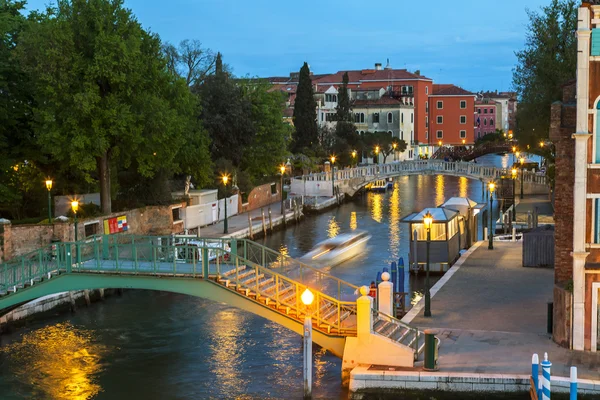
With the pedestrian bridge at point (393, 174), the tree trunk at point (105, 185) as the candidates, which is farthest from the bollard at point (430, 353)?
the pedestrian bridge at point (393, 174)

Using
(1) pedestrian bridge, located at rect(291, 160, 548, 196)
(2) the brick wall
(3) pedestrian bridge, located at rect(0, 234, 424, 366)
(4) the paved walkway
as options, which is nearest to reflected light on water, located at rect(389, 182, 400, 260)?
(1) pedestrian bridge, located at rect(291, 160, 548, 196)

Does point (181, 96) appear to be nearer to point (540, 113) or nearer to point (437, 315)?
point (540, 113)

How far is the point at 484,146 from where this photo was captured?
95.6m

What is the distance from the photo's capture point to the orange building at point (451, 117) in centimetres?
11406

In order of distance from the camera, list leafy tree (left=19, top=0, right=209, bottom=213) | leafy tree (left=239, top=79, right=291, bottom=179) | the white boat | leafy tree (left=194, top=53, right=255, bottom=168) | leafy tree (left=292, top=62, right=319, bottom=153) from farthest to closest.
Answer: leafy tree (left=292, top=62, right=319, bottom=153) → leafy tree (left=239, top=79, right=291, bottom=179) → leafy tree (left=194, top=53, right=255, bottom=168) → the white boat → leafy tree (left=19, top=0, right=209, bottom=213)

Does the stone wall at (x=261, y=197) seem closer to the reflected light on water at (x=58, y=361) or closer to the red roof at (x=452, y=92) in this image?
the reflected light on water at (x=58, y=361)

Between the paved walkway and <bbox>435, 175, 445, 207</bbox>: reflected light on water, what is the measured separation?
36559 mm

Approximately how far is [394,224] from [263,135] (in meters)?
13.3

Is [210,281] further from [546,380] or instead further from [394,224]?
[394,224]

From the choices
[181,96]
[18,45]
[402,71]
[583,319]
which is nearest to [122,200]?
[181,96]

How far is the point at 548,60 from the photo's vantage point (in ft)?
132

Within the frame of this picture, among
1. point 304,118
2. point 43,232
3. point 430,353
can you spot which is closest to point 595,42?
point 430,353

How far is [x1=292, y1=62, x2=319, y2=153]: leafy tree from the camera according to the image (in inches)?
3209

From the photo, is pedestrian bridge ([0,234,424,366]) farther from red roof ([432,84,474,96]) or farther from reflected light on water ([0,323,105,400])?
red roof ([432,84,474,96])
